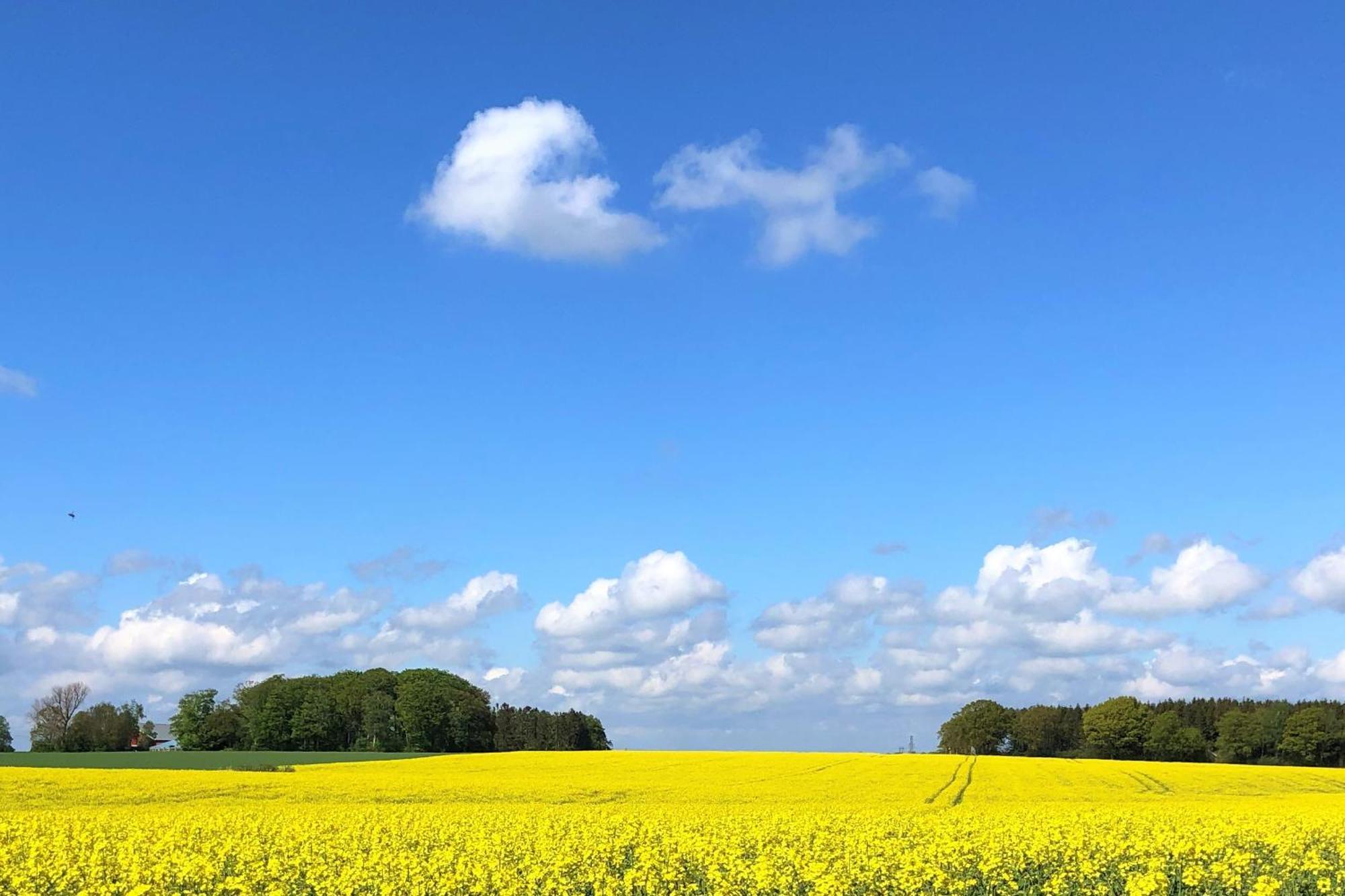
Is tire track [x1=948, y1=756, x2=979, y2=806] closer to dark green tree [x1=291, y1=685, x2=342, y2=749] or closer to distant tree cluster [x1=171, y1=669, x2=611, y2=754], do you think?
distant tree cluster [x1=171, y1=669, x2=611, y2=754]

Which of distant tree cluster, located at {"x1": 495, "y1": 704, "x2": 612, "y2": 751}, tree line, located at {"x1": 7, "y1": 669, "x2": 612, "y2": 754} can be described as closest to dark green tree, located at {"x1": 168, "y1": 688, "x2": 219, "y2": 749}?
tree line, located at {"x1": 7, "y1": 669, "x2": 612, "y2": 754}

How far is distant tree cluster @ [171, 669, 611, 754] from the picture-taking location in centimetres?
12875

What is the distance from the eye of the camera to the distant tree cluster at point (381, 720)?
12875cm

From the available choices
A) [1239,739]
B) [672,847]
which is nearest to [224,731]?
[1239,739]

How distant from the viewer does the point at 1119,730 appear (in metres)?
138

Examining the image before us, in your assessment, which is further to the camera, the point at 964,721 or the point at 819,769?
the point at 964,721

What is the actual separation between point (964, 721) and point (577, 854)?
14363 cm

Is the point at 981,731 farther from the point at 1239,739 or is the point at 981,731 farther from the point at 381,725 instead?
the point at 381,725

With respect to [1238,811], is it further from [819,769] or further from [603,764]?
[603,764]

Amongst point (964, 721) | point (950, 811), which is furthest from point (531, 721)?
point (950, 811)

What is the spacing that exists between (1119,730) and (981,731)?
1905 centimetres

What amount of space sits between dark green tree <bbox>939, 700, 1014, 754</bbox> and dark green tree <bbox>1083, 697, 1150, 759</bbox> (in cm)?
1274

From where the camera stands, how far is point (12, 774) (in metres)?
52.1

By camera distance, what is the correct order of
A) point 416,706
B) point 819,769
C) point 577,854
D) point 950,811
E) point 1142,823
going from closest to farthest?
point 577,854 < point 1142,823 < point 950,811 < point 819,769 < point 416,706
